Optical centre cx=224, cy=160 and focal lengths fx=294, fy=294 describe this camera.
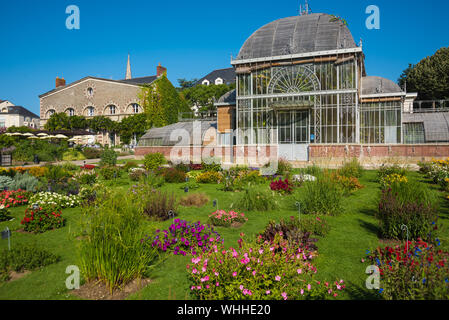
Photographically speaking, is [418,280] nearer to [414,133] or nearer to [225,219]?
[225,219]

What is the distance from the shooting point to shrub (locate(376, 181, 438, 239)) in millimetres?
5727

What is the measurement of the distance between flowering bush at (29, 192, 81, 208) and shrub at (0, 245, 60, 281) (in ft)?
10.4

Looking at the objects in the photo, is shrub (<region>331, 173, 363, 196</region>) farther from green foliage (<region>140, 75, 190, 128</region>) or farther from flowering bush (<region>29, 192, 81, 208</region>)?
green foliage (<region>140, 75, 190, 128</region>)

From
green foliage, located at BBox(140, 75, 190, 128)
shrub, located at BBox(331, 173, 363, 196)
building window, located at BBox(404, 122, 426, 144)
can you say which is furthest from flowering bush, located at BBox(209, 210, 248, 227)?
green foliage, located at BBox(140, 75, 190, 128)

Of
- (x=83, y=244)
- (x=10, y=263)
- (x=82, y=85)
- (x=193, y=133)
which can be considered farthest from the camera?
(x=82, y=85)

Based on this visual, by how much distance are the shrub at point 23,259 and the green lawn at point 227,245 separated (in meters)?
0.18

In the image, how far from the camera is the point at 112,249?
13.3ft

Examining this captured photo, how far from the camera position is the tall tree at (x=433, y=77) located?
126 feet

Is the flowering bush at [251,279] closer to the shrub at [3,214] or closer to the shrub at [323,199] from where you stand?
the shrub at [323,199]

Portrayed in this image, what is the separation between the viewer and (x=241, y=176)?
1325cm

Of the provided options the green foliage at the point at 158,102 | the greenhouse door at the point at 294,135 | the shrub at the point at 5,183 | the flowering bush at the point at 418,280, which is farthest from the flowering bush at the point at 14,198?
the green foliage at the point at 158,102
